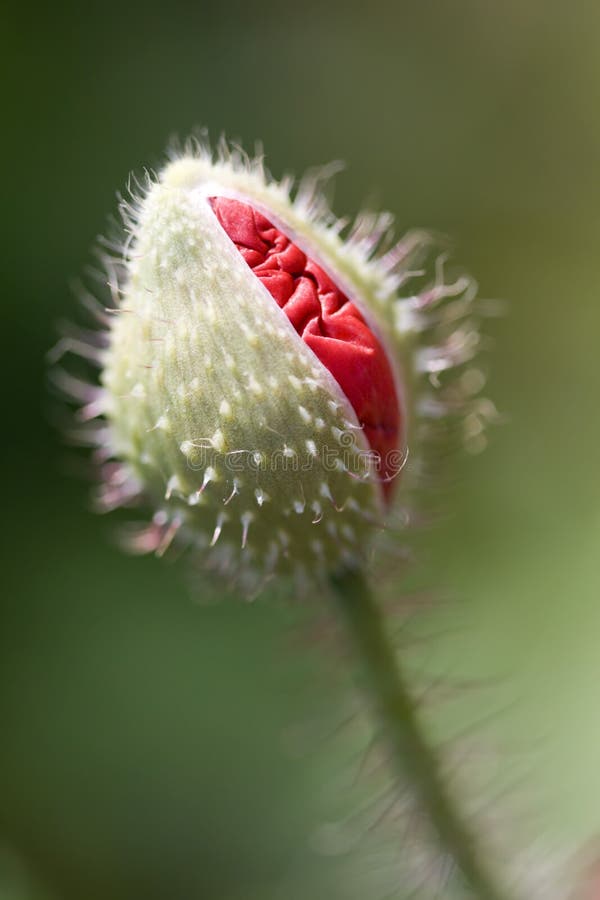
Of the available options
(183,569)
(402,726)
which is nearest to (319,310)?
(402,726)

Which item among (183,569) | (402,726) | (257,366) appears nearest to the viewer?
(257,366)

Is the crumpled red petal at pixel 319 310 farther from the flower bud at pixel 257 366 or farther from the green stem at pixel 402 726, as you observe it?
the green stem at pixel 402 726

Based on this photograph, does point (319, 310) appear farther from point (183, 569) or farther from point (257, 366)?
point (183, 569)

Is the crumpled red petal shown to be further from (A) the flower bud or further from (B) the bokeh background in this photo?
(B) the bokeh background

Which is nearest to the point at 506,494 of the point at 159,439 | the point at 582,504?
the point at 582,504

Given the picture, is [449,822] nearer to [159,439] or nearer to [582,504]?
[159,439]

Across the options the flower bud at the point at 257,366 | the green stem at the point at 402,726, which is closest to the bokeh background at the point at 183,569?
the green stem at the point at 402,726
